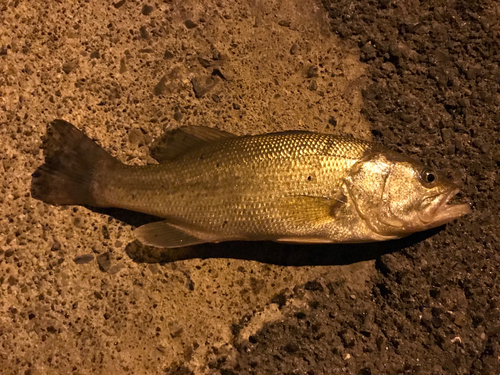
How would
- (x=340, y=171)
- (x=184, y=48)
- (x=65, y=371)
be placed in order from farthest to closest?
(x=184, y=48), (x=65, y=371), (x=340, y=171)

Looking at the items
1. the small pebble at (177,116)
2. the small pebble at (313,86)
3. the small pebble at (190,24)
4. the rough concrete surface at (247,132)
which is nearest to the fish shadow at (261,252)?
the rough concrete surface at (247,132)

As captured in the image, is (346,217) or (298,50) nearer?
(346,217)

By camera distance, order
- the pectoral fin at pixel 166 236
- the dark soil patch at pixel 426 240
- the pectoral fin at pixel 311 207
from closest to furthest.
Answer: the pectoral fin at pixel 311 207 → the pectoral fin at pixel 166 236 → the dark soil patch at pixel 426 240

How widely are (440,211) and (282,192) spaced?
0.98 meters

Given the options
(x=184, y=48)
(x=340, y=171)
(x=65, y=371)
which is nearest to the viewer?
(x=340, y=171)

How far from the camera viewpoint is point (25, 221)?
2.49 m

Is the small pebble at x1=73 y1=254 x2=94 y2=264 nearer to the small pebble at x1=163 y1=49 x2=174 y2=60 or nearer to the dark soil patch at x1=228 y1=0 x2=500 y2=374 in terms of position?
the dark soil patch at x1=228 y1=0 x2=500 y2=374

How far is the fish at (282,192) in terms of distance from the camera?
215cm

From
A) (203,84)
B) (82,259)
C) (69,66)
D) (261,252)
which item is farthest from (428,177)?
(69,66)

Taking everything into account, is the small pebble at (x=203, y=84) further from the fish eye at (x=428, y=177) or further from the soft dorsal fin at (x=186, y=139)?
the fish eye at (x=428, y=177)

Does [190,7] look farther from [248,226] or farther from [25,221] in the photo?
[25,221]

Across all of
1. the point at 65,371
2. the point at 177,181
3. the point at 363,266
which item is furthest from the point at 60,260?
the point at 363,266

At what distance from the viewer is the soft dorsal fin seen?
7.72ft

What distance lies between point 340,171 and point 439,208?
2.15 ft
